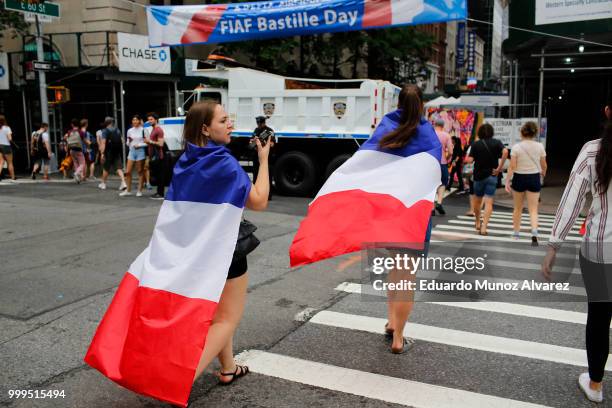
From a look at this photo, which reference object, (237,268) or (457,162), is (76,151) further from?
(237,268)

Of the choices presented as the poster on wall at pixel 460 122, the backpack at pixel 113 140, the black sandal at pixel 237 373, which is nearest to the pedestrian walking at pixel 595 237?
the black sandal at pixel 237 373

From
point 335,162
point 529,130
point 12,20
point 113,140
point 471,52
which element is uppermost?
point 471,52

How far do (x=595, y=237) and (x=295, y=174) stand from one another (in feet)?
37.8

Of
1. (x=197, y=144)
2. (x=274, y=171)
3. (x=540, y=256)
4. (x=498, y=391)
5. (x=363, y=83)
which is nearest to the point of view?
(x=197, y=144)

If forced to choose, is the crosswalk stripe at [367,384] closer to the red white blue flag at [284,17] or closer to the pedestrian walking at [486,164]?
the pedestrian walking at [486,164]

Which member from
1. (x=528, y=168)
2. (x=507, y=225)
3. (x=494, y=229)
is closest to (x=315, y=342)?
(x=528, y=168)

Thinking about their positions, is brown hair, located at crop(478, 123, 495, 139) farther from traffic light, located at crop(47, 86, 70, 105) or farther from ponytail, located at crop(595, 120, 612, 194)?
traffic light, located at crop(47, 86, 70, 105)

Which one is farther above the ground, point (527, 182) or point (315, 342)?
point (527, 182)

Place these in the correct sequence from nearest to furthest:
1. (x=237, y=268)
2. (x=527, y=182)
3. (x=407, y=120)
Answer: (x=237, y=268) → (x=407, y=120) → (x=527, y=182)

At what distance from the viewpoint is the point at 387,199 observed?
411 centimetres

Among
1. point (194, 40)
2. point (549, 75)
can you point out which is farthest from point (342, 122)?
point (549, 75)

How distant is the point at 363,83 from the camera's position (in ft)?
45.6

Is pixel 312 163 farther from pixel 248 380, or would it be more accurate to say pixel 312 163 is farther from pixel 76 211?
pixel 248 380

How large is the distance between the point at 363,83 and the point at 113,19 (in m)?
14.3
